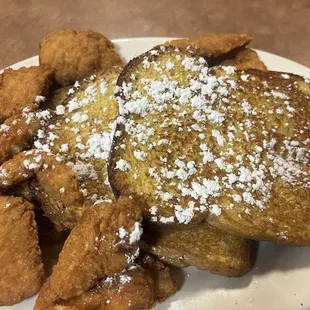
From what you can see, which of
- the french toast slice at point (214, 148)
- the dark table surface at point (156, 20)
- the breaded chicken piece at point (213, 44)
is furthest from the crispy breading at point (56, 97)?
the dark table surface at point (156, 20)

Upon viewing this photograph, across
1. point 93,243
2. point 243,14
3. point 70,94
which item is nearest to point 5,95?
point 70,94

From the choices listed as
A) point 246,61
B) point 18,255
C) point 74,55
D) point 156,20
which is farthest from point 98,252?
point 156,20

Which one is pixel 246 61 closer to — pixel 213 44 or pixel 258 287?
pixel 213 44

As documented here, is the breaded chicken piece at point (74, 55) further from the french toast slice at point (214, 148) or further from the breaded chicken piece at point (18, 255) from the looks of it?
the breaded chicken piece at point (18, 255)

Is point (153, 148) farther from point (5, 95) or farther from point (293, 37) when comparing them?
point (293, 37)

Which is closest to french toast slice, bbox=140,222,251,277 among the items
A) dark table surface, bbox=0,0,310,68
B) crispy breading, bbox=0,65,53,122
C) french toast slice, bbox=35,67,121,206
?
french toast slice, bbox=35,67,121,206
